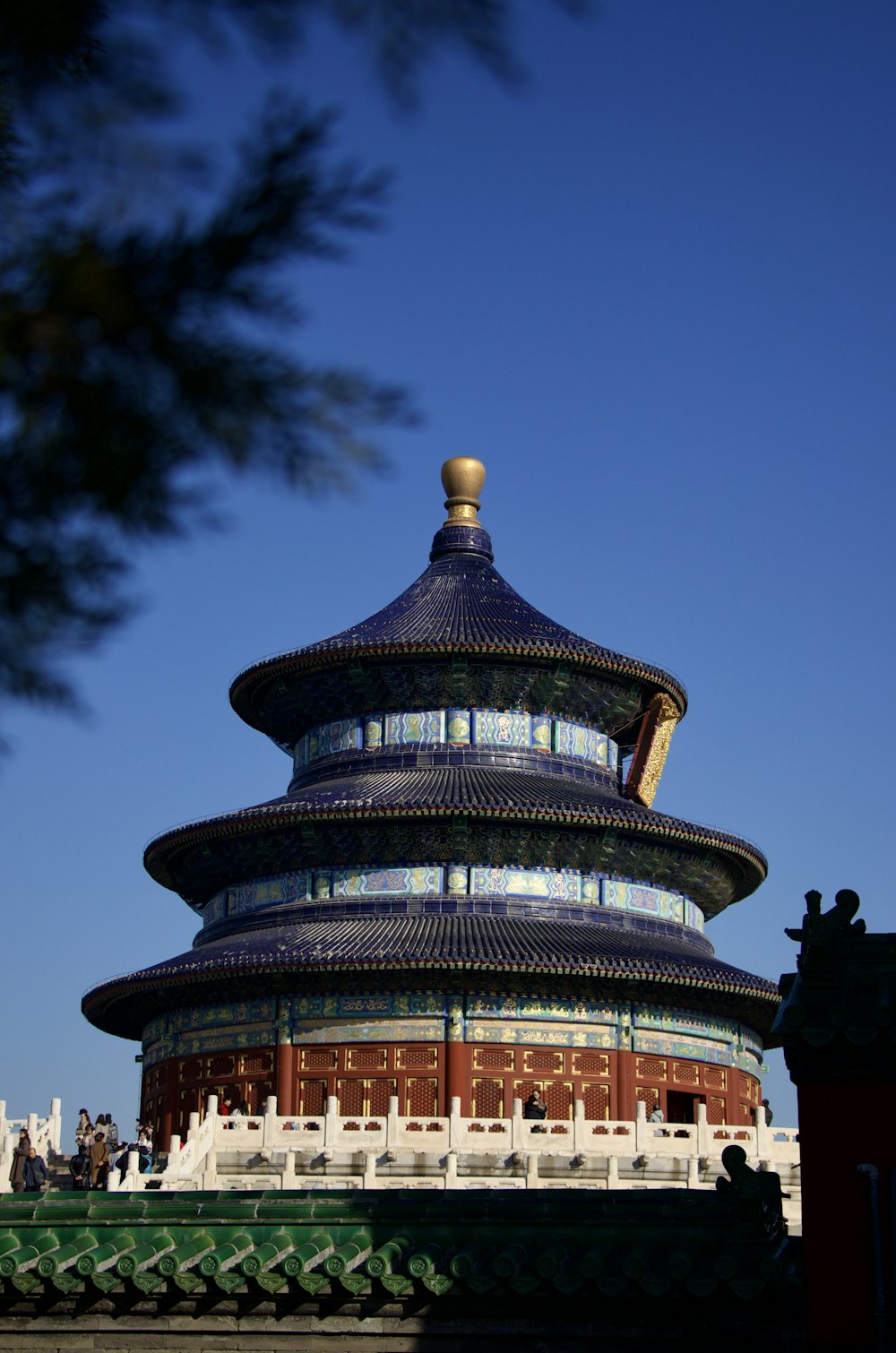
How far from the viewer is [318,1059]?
128 ft

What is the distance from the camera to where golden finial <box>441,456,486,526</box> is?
51.2m

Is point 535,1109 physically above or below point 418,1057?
below

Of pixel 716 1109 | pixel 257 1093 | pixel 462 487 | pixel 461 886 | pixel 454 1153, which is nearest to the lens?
pixel 454 1153

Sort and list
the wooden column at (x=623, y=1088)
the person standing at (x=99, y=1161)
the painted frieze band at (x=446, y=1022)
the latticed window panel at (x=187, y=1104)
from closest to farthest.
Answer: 1. the person standing at (x=99, y=1161)
2. the wooden column at (x=623, y=1088)
3. the painted frieze band at (x=446, y=1022)
4. the latticed window panel at (x=187, y=1104)

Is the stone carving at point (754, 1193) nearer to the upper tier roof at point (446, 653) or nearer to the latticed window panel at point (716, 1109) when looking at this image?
the latticed window panel at point (716, 1109)

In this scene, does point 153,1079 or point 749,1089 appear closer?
point 749,1089

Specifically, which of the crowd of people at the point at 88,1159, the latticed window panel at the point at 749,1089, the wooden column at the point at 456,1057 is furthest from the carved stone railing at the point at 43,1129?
the latticed window panel at the point at 749,1089

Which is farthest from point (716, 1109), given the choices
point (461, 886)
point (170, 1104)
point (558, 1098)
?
point (170, 1104)

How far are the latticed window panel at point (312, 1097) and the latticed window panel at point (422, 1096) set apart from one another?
1.74 meters

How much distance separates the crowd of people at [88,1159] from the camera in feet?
93.4

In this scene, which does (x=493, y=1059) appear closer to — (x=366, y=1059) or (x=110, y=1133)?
(x=366, y=1059)

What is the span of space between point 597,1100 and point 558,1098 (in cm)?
86

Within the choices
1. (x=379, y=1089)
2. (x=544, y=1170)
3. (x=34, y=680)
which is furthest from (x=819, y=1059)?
(x=379, y=1089)

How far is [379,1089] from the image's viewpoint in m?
38.2
